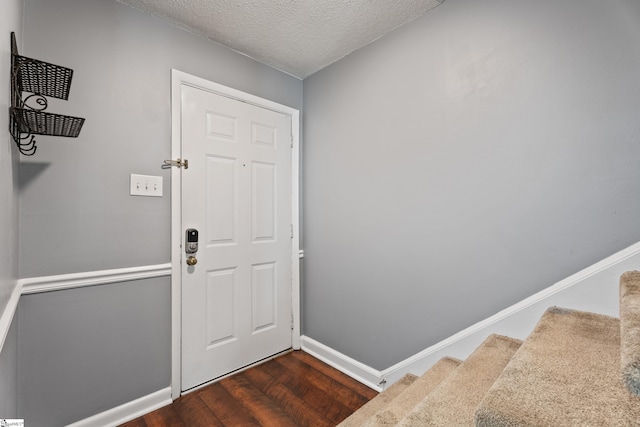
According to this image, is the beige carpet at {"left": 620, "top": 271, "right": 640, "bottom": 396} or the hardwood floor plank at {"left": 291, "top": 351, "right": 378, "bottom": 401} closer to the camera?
the beige carpet at {"left": 620, "top": 271, "right": 640, "bottom": 396}

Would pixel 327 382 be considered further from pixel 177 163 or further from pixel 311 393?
pixel 177 163

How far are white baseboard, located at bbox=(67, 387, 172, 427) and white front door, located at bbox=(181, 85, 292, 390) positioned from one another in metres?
0.13

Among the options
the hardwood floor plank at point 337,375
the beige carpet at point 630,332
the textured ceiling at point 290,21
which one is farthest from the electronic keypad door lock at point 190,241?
the beige carpet at point 630,332

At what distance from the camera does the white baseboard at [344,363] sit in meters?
1.92

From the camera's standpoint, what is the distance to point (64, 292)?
1.44 meters

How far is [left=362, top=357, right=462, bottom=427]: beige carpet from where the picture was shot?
3.80ft

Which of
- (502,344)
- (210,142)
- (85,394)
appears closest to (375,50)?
(210,142)

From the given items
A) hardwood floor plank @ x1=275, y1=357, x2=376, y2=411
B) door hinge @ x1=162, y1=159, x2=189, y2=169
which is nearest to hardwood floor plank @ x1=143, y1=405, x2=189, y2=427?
hardwood floor plank @ x1=275, y1=357, x2=376, y2=411

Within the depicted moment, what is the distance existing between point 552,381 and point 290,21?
2.12m

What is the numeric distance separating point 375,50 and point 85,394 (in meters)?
2.73

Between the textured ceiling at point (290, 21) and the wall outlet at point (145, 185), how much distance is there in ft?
3.32

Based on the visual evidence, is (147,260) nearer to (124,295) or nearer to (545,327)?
(124,295)

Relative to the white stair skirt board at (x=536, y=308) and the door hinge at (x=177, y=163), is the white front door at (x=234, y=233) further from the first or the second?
the white stair skirt board at (x=536, y=308)

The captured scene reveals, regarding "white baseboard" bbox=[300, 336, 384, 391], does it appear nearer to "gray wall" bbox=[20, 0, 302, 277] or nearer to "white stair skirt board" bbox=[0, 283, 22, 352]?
"gray wall" bbox=[20, 0, 302, 277]
